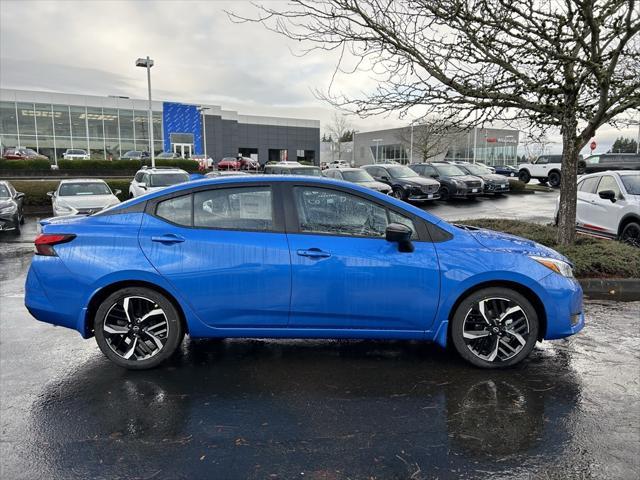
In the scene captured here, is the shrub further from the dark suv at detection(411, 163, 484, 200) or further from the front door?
the dark suv at detection(411, 163, 484, 200)

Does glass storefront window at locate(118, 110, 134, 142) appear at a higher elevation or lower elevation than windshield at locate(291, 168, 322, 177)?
higher

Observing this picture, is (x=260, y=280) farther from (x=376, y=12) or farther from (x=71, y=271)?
(x=376, y=12)

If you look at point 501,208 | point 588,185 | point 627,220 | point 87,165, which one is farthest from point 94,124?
point 627,220

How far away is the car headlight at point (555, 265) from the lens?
4.10 metres

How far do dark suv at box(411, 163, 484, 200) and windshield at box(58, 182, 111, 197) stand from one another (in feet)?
45.3

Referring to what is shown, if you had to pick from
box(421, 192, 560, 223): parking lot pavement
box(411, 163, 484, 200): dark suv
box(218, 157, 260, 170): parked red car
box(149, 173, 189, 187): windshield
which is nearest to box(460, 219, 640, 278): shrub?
box(421, 192, 560, 223): parking lot pavement

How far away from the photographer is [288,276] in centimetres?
391

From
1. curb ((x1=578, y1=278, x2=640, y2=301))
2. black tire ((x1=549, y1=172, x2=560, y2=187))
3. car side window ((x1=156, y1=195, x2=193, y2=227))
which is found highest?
black tire ((x1=549, y1=172, x2=560, y2=187))

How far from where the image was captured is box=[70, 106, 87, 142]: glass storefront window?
5653 centimetres

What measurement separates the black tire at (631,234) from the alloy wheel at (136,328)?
8.75 metres

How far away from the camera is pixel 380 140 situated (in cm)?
7481

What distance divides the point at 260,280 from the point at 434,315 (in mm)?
1507

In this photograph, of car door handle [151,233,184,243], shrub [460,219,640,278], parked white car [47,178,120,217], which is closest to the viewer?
Answer: car door handle [151,233,184,243]

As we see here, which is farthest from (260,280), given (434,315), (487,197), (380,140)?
(380,140)
